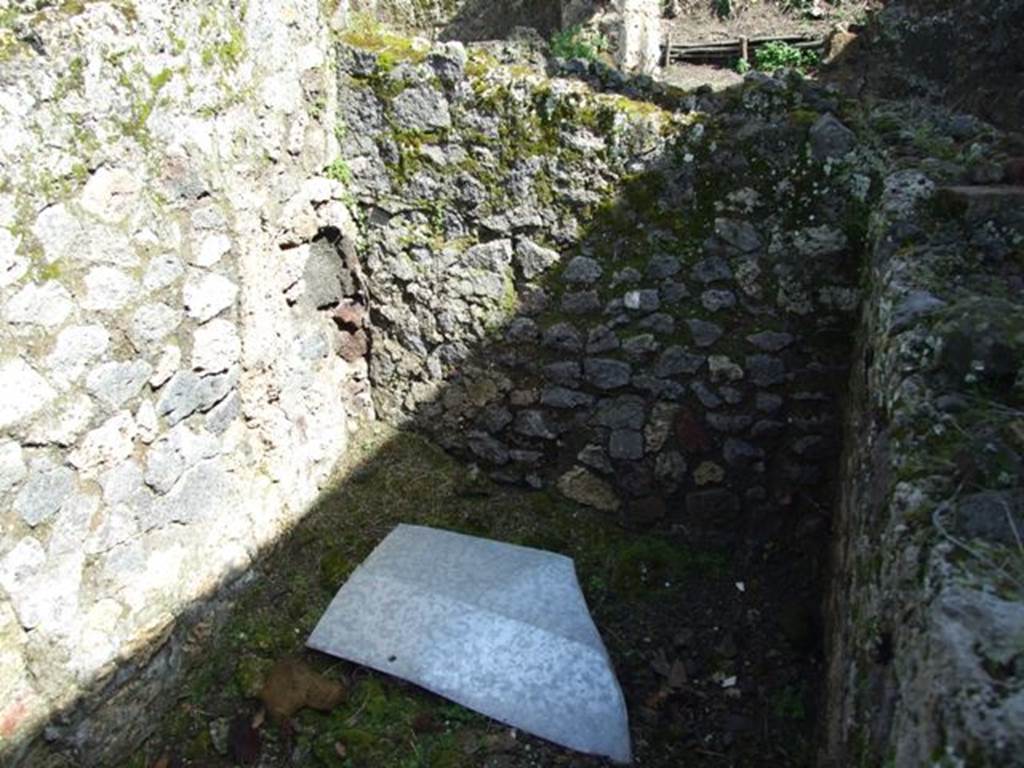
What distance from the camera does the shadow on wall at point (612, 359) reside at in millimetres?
2992

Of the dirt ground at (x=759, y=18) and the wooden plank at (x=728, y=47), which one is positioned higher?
the dirt ground at (x=759, y=18)

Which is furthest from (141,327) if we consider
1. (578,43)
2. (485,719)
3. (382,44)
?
(578,43)

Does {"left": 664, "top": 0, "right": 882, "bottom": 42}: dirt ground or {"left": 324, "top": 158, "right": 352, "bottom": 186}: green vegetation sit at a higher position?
{"left": 664, "top": 0, "right": 882, "bottom": 42}: dirt ground

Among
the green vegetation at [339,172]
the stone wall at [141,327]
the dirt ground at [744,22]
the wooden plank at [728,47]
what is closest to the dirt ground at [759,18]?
the dirt ground at [744,22]

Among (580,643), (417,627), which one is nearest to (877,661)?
(580,643)

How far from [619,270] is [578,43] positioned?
2857mm

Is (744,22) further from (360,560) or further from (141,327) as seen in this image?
(141,327)

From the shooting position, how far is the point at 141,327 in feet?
8.63

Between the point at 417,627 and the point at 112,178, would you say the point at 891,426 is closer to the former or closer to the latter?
the point at 417,627

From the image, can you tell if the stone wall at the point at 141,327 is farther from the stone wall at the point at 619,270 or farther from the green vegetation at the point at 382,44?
the stone wall at the point at 619,270

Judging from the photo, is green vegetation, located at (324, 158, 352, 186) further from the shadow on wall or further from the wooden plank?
the wooden plank

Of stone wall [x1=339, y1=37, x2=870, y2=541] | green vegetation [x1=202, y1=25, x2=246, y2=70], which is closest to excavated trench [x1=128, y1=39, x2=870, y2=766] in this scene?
stone wall [x1=339, y1=37, x2=870, y2=541]

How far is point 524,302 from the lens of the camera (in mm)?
3432

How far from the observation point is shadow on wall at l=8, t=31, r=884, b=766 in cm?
299
